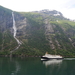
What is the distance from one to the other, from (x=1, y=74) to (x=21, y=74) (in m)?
8.84

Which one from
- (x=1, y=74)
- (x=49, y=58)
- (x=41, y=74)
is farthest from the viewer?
(x=49, y=58)

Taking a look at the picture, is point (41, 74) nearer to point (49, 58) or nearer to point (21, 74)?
point (21, 74)

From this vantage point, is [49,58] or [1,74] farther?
[49,58]

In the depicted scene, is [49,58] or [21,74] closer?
[21,74]

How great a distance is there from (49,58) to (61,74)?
309 feet

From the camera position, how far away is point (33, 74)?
6494 centimetres

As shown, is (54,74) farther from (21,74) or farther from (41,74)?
(21,74)

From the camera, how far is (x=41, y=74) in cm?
6675

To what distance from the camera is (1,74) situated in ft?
203

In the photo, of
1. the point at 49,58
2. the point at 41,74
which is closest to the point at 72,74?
the point at 41,74

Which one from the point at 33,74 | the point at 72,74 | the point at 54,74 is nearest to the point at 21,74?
the point at 33,74

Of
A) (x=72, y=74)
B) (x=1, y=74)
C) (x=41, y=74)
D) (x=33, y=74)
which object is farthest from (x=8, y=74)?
(x=72, y=74)

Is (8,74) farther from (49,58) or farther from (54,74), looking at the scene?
(49,58)

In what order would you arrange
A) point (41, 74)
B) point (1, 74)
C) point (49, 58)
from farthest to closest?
point (49, 58) → point (41, 74) → point (1, 74)
